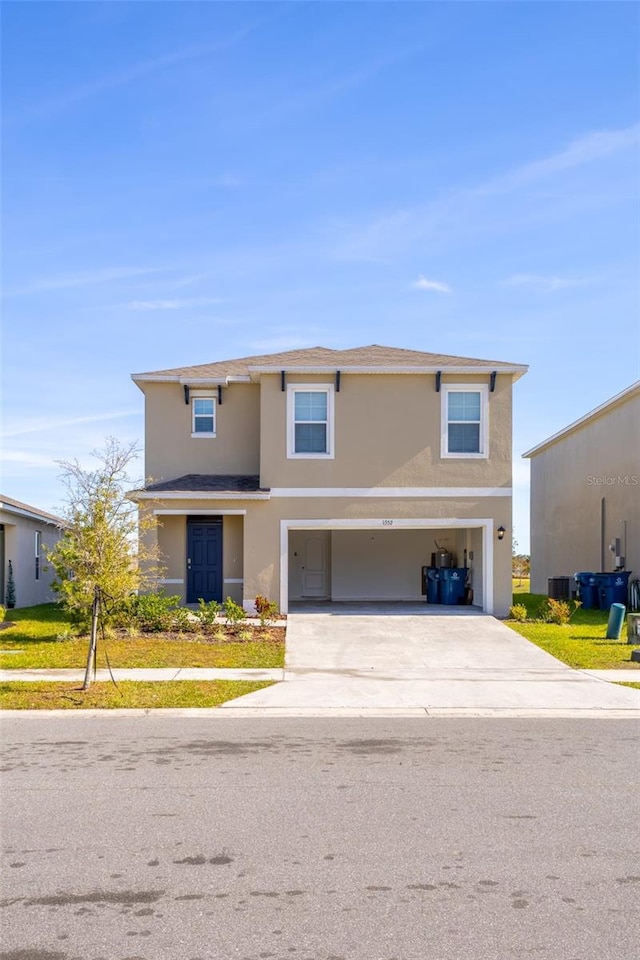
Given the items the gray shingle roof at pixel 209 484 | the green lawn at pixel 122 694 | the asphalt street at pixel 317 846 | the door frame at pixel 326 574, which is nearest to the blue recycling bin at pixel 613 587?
the door frame at pixel 326 574

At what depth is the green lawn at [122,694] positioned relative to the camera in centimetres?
1038

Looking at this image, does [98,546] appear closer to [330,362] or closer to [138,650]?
[138,650]

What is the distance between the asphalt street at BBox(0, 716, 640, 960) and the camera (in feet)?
14.5

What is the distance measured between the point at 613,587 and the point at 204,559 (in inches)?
436

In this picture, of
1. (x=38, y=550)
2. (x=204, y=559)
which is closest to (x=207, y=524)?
(x=204, y=559)

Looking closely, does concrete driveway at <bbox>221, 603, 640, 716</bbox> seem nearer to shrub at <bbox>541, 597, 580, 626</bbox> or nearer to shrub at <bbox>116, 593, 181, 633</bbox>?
shrub at <bbox>541, 597, 580, 626</bbox>

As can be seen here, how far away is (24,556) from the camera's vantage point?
25.6m

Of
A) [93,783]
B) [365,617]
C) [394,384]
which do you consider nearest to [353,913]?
[93,783]

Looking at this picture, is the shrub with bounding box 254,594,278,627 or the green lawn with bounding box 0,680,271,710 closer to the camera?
the green lawn with bounding box 0,680,271,710

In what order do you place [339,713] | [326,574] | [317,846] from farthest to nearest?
[326,574] < [339,713] < [317,846]

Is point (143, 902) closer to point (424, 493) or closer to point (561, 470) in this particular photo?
point (424, 493)

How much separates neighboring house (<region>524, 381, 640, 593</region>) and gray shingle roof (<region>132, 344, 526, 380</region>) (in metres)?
5.74

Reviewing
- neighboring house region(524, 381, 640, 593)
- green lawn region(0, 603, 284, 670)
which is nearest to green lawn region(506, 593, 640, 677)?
neighboring house region(524, 381, 640, 593)

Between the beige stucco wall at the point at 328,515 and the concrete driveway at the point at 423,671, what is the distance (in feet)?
3.92
